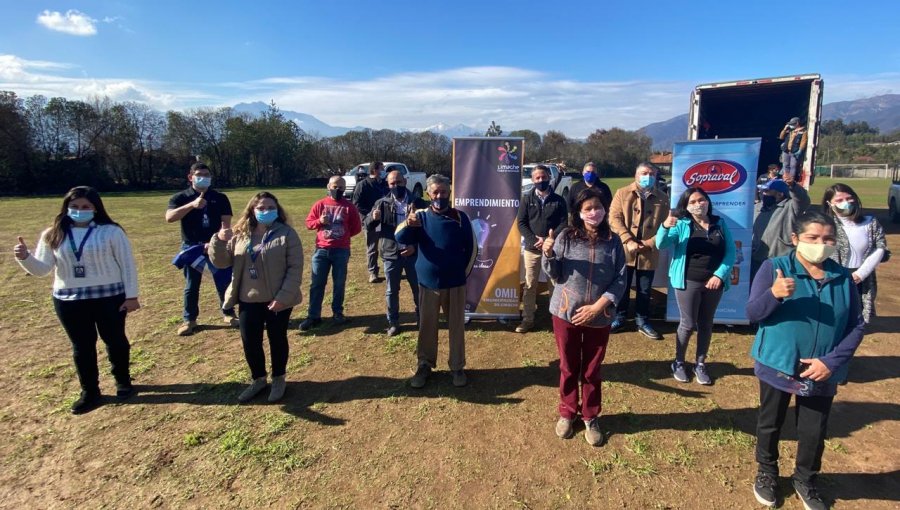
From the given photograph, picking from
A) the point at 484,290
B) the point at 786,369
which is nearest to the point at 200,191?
the point at 484,290

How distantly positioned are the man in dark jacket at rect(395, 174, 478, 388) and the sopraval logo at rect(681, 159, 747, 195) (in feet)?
9.58

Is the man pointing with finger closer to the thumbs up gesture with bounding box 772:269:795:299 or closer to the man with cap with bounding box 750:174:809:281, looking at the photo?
the thumbs up gesture with bounding box 772:269:795:299

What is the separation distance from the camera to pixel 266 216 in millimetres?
3734

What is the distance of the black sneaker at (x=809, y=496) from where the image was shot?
102 inches

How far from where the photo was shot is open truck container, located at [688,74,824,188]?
9914 mm

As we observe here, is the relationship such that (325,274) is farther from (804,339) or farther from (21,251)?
(804,339)

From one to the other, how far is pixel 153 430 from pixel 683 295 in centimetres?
462

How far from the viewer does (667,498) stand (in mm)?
2766

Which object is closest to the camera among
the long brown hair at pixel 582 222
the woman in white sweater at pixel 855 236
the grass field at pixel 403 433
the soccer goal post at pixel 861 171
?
the grass field at pixel 403 433

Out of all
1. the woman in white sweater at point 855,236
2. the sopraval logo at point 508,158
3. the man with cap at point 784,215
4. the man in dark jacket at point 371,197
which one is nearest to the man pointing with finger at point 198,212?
the man in dark jacket at point 371,197

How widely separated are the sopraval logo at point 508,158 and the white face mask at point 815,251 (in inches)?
135

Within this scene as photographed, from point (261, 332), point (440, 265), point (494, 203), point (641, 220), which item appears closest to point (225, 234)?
point (261, 332)

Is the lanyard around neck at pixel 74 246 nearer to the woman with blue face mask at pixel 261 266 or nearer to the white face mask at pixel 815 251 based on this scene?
the woman with blue face mask at pixel 261 266

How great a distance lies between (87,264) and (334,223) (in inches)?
101
